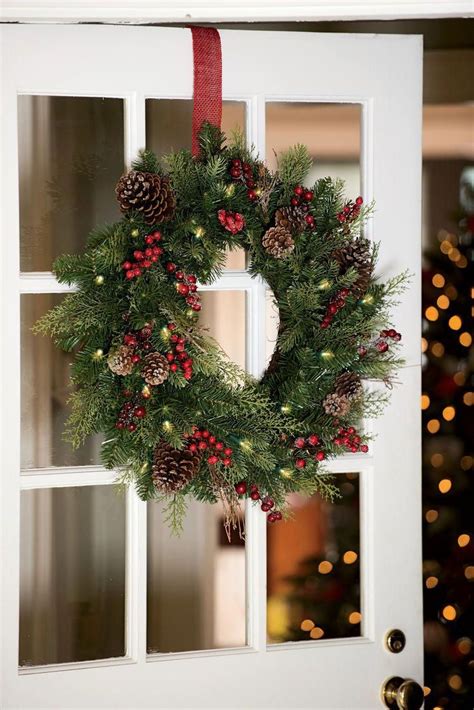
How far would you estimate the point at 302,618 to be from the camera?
178cm

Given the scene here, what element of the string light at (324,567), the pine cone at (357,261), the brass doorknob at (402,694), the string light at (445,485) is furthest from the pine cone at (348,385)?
the string light at (445,485)

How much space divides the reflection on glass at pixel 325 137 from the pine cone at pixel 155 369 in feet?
1.69

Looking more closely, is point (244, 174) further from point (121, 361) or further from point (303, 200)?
point (121, 361)

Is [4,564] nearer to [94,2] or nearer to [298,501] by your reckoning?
[298,501]

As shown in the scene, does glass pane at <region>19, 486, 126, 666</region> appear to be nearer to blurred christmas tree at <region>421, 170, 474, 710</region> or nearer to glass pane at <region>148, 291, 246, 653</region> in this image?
glass pane at <region>148, 291, 246, 653</region>

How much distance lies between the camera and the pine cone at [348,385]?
3.99 ft

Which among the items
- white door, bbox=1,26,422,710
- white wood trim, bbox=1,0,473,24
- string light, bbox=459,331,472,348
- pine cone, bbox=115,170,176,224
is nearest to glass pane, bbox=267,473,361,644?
white door, bbox=1,26,422,710

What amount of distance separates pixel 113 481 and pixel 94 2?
2.70 ft

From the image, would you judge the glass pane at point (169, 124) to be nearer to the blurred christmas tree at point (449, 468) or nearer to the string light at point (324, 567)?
the string light at point (324, 567)

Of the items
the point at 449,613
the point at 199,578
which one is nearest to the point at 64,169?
the point at 199,578

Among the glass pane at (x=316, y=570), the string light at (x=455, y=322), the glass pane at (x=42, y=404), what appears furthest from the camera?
the string light at (x=455, y=322)

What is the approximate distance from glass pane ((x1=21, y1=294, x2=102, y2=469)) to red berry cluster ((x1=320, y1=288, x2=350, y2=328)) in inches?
19.2

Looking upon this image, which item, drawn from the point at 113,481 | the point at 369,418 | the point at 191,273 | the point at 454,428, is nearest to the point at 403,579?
the point at 369,418

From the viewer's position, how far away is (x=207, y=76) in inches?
49.8
